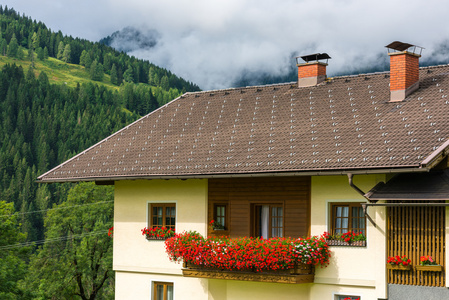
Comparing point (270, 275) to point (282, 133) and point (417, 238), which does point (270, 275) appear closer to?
point (417, 238)

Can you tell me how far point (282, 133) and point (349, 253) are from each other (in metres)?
4.31

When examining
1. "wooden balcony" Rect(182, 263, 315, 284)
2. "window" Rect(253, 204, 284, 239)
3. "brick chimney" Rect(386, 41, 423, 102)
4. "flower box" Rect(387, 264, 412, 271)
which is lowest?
"wooden balcony" Rect(182, 263, 315, 284)

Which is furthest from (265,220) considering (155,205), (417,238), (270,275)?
(417,238)

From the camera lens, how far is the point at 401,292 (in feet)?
59.0

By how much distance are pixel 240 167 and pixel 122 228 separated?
5854mm

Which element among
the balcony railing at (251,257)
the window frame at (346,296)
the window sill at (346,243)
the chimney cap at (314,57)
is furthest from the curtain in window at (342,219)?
the chimney cap at (314,57)

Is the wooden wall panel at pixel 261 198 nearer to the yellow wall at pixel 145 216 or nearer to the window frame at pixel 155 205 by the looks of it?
the yellow wall at pixel 145 216

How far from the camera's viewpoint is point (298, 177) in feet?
67.7

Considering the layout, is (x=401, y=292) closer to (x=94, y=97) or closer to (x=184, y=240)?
(x=184, y=240)

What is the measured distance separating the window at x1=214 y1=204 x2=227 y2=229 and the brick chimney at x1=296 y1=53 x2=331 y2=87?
518cm

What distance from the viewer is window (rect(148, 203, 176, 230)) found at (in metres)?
23.5

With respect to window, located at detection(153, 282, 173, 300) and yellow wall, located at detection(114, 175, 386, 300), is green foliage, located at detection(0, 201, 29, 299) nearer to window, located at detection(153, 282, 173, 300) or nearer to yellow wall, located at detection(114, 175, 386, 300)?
yellow wall, located at detection(114, 175, 386, 300)

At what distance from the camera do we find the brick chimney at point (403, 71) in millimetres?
21016

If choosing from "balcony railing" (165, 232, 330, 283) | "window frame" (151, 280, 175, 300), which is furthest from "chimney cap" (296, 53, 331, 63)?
"window frame" (151, 280, 175, 300)
